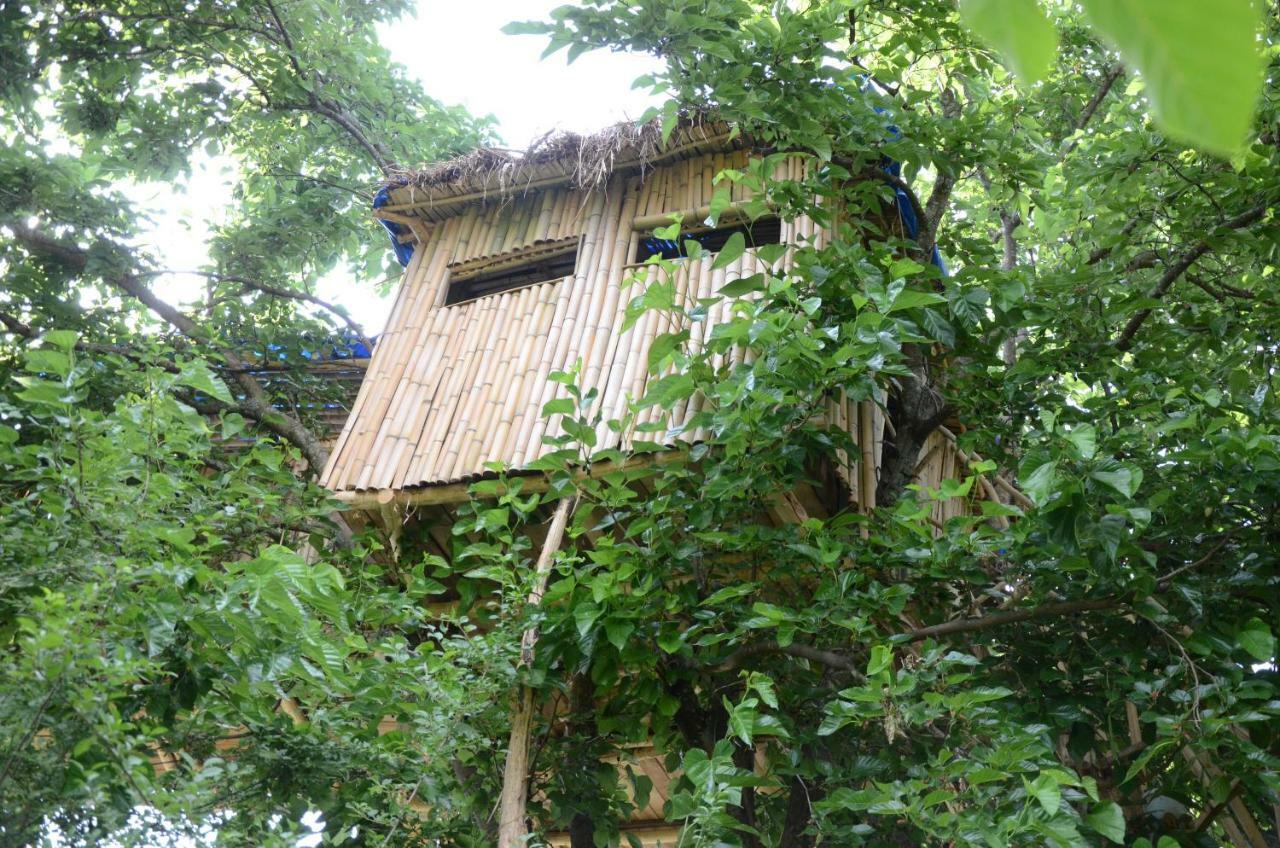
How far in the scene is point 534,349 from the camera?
5691 mm

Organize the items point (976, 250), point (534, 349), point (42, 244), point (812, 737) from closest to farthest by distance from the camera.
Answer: point (812, 737) → point (976, 250) → point (534, 349) → point (42, 244)

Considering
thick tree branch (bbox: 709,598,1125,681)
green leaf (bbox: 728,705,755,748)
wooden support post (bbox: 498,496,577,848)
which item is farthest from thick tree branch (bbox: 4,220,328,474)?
green leaf (bbox: 728,705,755,748)

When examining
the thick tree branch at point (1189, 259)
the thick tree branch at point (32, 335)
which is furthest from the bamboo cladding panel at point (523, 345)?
the thick tree branch at point (32, 335)

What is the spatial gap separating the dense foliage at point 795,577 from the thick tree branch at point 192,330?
1152 millimetres

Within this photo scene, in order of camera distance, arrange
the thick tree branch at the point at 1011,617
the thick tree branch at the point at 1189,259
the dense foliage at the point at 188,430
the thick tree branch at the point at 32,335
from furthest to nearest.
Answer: the thick tree branch at the point at 32,335, the thick tree branch at the point at 1189,259, the thick tree branch at the point at 1011,617, the dense foliage at the point at 188,430

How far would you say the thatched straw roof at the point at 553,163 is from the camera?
5.86 meters

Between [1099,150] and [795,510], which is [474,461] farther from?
[1099,150]

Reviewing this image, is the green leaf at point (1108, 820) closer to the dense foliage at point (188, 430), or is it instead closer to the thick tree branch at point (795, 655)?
the thick tree branch at point (795, 655)

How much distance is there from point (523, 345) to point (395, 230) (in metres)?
1.53

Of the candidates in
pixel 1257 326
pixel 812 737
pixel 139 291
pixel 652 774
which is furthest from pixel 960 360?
pixel 139 291

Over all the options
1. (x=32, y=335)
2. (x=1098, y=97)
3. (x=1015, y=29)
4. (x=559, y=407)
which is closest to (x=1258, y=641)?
(x=559, y=407)

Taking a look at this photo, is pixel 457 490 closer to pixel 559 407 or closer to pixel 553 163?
pixel 559 407

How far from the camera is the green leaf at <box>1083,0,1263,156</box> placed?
15.2 inches

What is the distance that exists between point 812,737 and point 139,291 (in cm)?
465
